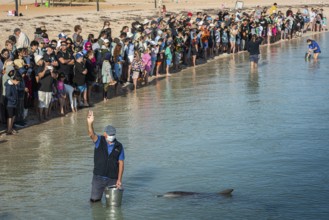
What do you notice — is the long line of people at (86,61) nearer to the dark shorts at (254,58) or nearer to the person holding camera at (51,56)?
the person holding camera at (51,56)

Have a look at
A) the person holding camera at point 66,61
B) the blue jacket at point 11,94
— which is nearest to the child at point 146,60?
the person holding camera at point 66,61

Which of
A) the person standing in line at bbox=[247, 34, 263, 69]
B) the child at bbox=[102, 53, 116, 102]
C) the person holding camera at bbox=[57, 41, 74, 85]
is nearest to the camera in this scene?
the person holding camera at bbox=[57, 41, 74, 85]

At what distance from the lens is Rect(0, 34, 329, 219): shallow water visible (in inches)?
586

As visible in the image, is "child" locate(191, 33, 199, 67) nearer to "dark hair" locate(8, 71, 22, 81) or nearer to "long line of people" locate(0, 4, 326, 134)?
"long line of people" locate(0, 4, 326, 134)

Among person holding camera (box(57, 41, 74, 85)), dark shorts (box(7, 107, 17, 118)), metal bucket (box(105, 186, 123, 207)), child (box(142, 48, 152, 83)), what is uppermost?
person holding camera (box(57, 41, 74, 85))

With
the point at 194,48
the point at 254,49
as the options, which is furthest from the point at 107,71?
the point at 194,48

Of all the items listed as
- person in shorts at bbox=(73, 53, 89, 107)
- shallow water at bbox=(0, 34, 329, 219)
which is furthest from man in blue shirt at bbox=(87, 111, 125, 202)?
person in shorts at bbox=(73, 53, 89, 107)

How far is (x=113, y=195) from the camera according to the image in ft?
46.6

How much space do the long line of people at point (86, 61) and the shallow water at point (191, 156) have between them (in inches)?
25.8

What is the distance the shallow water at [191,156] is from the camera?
48.8ft

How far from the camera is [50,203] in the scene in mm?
15219

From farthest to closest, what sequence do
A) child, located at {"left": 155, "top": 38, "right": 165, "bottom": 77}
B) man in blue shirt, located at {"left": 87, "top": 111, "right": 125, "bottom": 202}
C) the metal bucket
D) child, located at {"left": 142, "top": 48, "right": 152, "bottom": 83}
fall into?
child, located at {"left": 155, "top": 38, "right": 165, "bottom": 77} → child, located at {"left": 142, "top": 48, "right": 152, "bottom": 83} → the metal bucket → man in blue shirt, located at {"left": 87, "top": 111, "right": 125, "bottom": 202}

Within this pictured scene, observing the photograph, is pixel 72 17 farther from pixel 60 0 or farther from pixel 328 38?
pixel 60 0

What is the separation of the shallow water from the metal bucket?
0.51 ft
